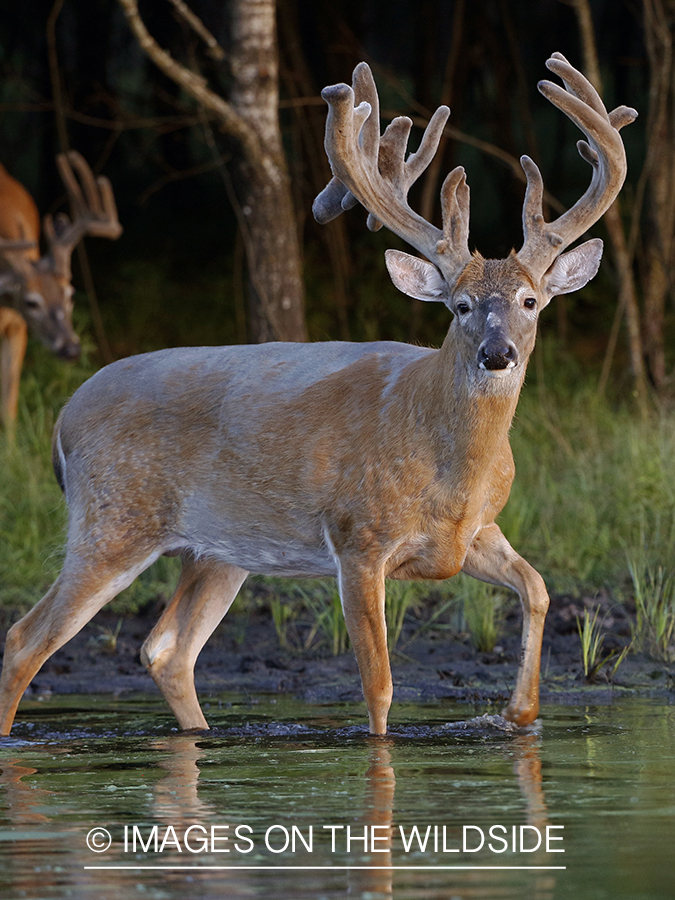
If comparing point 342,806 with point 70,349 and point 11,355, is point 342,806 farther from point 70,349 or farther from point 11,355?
point 11,355

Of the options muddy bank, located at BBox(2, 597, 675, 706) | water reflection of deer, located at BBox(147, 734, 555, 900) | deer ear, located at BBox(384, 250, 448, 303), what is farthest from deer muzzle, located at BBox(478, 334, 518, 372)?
muddy bank, located at BBox(2, 597, 675, 706)

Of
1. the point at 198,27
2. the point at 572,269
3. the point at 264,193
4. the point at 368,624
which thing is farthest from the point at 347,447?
the point at 264,193

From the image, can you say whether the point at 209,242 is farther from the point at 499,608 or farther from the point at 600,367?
the point at 499,608

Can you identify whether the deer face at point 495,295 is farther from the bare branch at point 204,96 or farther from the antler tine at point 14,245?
the antler tine at point 14,245

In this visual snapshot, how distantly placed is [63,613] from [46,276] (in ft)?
25.2

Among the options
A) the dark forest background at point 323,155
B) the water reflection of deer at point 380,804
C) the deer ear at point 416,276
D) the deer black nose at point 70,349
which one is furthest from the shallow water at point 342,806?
the deer black nose at point 70,349

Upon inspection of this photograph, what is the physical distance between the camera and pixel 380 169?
647 centimetres

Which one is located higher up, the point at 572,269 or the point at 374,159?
the point at 374,159

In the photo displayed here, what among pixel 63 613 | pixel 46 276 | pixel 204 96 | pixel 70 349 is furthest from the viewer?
pixel 46 276

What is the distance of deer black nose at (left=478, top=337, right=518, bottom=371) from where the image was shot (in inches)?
217

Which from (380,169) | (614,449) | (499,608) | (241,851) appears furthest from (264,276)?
(241,851)

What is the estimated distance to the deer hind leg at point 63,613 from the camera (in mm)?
6504

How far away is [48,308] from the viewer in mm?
13539

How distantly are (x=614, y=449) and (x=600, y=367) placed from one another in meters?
4.68
